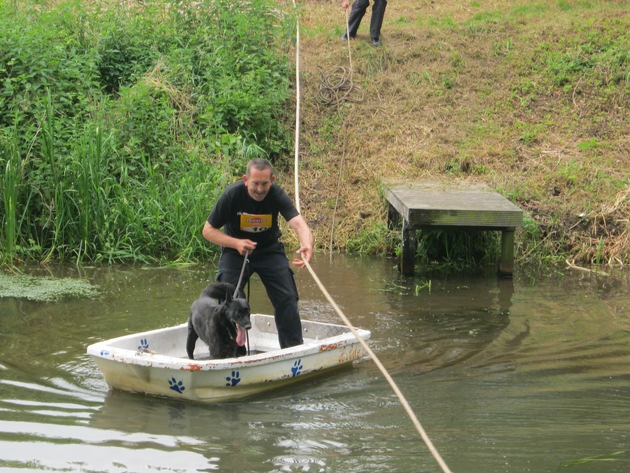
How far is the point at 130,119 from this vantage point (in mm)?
13750

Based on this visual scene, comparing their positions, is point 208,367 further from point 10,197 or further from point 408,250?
point 10,197

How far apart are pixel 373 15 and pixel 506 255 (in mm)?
7328

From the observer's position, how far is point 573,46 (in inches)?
661

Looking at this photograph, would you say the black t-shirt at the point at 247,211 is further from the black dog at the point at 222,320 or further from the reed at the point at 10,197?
the reed at the point at 10,197

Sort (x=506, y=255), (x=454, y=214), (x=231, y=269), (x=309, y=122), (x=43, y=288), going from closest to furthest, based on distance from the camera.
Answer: (x=231, y=269) → (x=43, y=288) → (x=454, y=214) → (x=506, y=255) → (x=309, y=122)

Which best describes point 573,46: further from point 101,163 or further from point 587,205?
point 101,163

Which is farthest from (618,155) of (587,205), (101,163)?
(101,163)

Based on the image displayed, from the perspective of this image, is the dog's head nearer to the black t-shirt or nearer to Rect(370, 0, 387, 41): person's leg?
the black t-shirt

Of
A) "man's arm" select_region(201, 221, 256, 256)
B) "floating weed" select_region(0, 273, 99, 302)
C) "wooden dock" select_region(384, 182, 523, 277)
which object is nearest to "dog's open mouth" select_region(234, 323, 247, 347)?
"man's arm" select_region(201, 221, 256, 256)

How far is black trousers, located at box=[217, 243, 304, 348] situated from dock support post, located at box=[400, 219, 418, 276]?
13.3 ft

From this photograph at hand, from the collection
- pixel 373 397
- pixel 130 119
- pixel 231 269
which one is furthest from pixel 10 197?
pixel 373 397

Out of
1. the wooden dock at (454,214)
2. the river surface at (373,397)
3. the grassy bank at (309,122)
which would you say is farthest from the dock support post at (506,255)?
the grassy bank at (309,122)

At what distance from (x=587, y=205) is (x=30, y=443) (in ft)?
30.2

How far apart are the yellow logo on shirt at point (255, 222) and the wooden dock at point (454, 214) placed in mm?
3759
